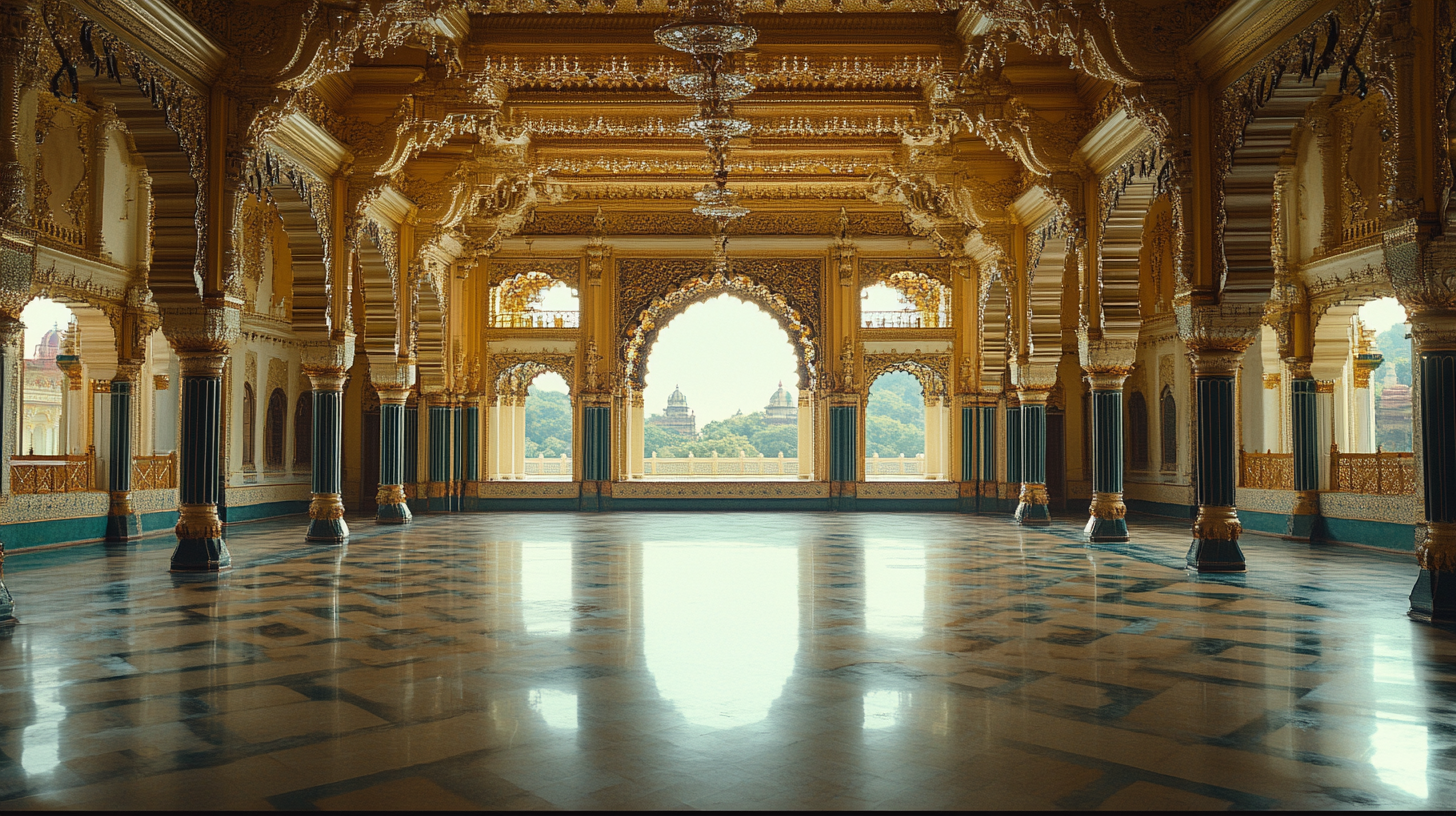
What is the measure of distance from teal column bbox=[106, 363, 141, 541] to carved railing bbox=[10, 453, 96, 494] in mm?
226

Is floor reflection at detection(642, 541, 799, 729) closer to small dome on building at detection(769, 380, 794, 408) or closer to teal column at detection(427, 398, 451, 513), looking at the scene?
teal column at detection(427, 398, 451, 513)

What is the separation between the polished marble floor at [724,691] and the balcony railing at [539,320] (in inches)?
382

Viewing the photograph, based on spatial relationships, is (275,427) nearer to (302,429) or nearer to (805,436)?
(302,429)

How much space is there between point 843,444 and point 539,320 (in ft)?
18.2

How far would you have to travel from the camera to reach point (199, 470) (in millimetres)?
8391

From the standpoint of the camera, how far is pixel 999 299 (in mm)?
15789

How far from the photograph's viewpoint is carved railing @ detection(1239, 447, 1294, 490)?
12.1 meters

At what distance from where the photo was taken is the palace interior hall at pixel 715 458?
3607 millimetres

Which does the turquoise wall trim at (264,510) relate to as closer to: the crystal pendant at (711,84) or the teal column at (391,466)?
the teal column at (391,466)

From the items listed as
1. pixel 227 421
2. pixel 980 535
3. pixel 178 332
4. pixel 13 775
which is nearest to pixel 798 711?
pixel 13 775

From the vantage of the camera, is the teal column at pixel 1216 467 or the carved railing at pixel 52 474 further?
the carved railing at pixel 52 474

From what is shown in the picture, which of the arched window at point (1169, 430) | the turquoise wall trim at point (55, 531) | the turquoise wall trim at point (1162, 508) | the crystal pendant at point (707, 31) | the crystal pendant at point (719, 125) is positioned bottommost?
the turquoise wall trim at point (1162, 508)

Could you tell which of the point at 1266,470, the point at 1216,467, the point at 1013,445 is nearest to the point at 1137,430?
the point at 1013,445

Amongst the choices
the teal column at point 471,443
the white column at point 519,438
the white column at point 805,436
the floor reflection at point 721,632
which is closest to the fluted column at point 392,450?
the teal column at point 471,443
